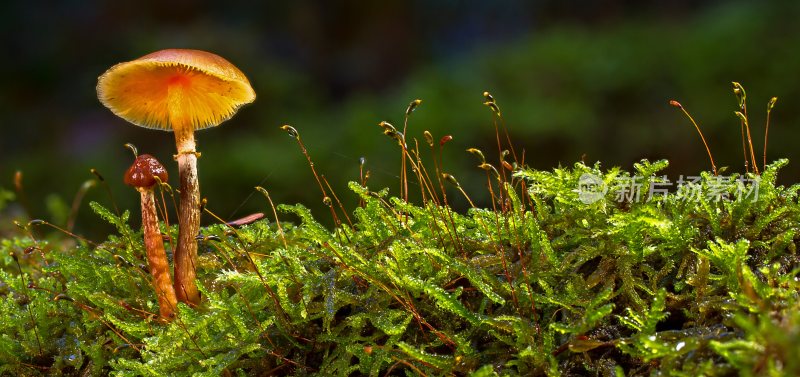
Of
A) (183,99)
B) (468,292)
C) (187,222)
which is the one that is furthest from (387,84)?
(468,292)

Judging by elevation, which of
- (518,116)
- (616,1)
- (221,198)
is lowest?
(221,198)

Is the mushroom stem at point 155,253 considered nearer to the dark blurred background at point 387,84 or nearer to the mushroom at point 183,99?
the mushroom at point 183,99

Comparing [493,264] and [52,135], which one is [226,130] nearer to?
[52,135]

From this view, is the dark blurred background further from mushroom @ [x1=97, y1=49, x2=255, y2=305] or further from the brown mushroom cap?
the brown mushroom cap

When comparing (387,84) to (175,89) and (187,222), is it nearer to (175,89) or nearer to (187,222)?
(175,89)

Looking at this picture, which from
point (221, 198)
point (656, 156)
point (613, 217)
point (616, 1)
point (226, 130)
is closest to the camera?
point (613, 217)

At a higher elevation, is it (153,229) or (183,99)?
(183,99)

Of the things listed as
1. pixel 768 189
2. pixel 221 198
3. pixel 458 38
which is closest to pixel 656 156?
pixel 221 198
